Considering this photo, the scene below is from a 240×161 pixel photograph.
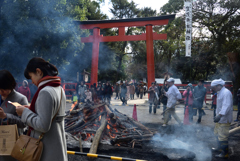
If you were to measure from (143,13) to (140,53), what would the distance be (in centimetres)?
736

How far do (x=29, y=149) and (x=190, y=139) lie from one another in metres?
5.29

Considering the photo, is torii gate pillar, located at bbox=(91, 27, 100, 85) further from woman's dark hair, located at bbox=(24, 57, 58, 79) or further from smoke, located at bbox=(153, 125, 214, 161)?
woman's dark hair, located at bbox=(24, 57, 58, 79)

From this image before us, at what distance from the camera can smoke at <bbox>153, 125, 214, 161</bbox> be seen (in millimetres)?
4796

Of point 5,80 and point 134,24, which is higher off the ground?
point 134,24

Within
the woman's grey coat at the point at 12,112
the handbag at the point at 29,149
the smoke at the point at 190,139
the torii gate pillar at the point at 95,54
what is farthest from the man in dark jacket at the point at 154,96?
the handbag at the point at 29,149

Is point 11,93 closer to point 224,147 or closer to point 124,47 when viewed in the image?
point 224,147

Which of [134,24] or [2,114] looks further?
[134,24]

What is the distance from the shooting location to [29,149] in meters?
1.68

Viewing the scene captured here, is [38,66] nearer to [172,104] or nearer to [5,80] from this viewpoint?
[5,80]

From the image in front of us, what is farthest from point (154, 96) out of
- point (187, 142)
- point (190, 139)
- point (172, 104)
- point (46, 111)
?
point (46, 111)

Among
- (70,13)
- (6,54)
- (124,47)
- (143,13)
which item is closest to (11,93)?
(6,54)

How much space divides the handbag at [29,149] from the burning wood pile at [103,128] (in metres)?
2.93

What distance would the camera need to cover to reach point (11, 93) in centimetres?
231

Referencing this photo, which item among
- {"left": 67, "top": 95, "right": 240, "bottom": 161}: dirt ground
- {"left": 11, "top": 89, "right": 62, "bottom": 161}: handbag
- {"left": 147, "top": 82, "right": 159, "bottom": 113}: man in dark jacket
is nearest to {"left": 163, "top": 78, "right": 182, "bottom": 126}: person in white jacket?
{"left": 67, "top": 95, "right": 240, "bottom": 161}: dirt ground
